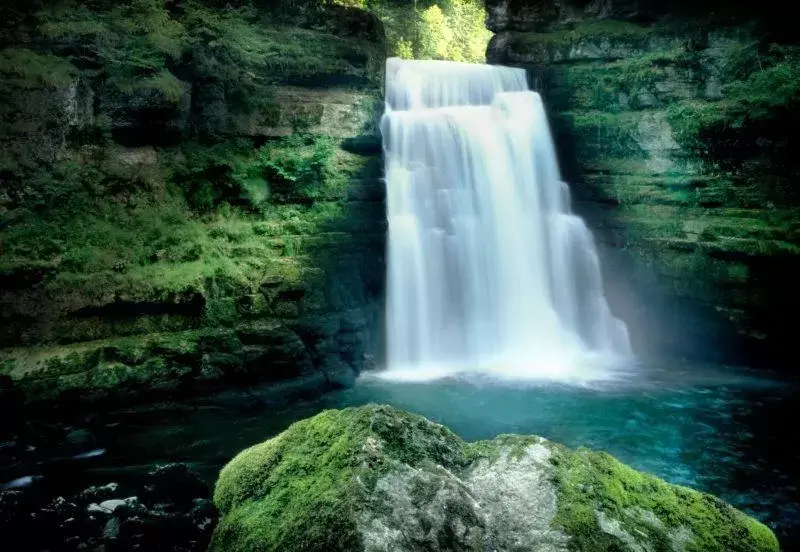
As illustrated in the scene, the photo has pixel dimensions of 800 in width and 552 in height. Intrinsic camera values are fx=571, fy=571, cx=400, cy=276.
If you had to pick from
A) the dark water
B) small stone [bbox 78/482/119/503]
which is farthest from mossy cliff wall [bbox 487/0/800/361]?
small stone [bbox 78/482/119/503]

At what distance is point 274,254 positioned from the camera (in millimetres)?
10133

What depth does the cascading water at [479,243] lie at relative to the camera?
12.0 metres

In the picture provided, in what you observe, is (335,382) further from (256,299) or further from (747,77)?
(747,77)

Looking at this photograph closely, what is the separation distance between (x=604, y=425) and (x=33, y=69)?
409 inches

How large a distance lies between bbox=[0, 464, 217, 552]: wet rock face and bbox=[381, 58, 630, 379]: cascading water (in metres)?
7.00

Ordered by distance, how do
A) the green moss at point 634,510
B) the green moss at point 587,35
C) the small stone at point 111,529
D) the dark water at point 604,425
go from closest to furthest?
the green moss at point 634,510
the small stone at point 111,529
the dark water at point 604,425
the green moss at point 587,35

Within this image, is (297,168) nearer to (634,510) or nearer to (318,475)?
(318,475)

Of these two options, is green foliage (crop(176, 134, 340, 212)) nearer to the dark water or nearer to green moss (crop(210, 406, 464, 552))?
the dark water

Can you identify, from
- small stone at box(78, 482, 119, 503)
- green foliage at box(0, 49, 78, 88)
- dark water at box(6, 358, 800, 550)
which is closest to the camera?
small stone at box(78, 482, 119, 503)

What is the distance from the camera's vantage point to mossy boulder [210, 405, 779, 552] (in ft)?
8.21

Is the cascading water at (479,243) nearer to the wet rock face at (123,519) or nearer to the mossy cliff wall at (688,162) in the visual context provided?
the mossy cliff wall at (688,162)

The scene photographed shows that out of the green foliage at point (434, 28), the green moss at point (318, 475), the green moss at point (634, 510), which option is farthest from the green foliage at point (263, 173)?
the green foliage at point (434, 28)

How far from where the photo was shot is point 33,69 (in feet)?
29.9

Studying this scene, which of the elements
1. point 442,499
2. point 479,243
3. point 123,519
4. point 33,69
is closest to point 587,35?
point 479,243
